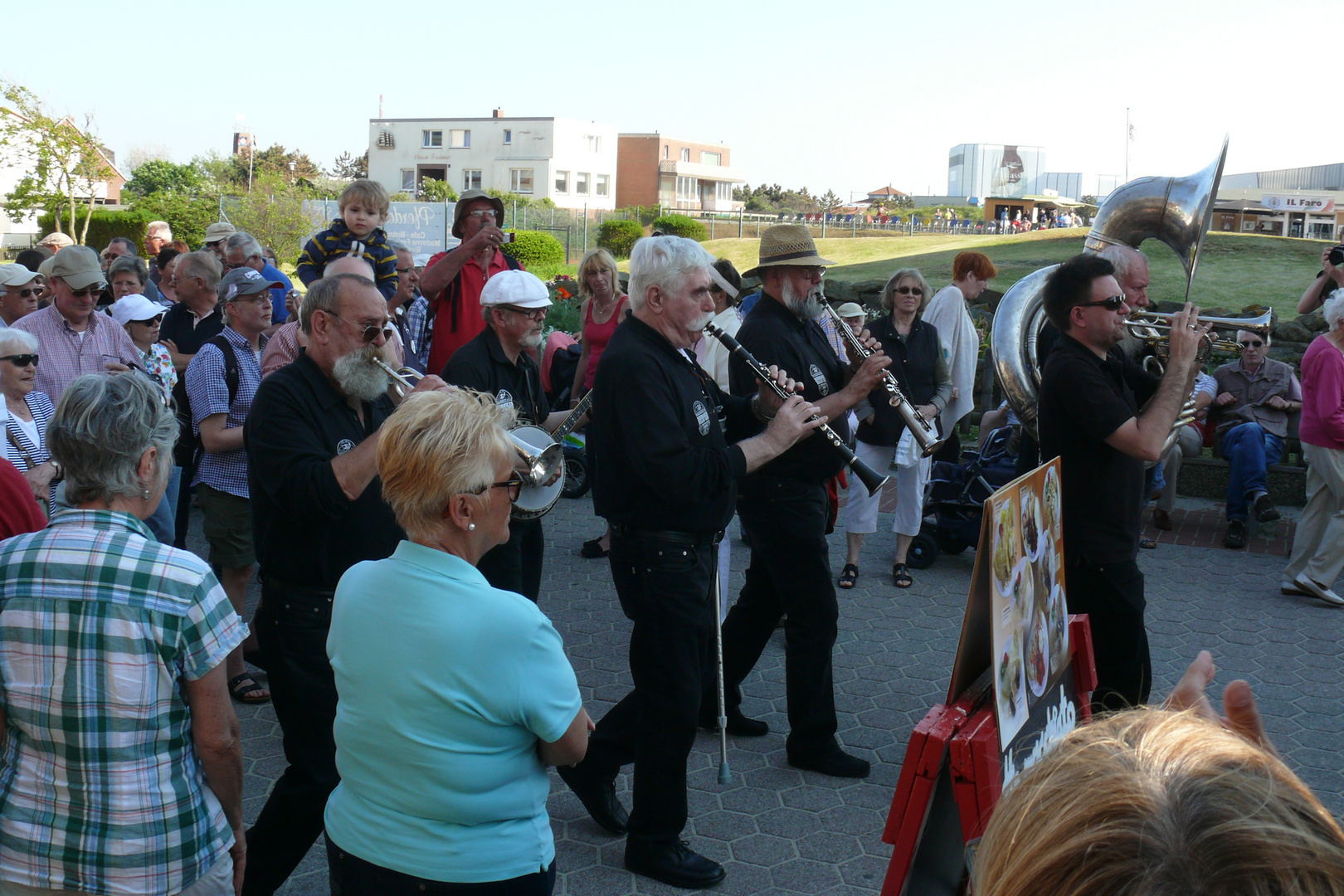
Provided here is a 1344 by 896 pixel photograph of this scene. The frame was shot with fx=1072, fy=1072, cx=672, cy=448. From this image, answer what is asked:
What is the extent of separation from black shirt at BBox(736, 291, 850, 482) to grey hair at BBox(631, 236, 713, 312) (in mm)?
800

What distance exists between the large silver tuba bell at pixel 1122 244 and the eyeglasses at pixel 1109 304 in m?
1.41

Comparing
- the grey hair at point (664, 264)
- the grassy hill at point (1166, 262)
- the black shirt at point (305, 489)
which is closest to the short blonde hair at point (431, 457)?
the black shirt at point (305, 489)

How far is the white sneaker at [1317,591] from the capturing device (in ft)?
23.5

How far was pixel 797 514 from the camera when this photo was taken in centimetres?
428

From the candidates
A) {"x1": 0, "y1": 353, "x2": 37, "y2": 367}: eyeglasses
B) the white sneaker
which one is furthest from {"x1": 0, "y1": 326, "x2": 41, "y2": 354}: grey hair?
the white sneaker

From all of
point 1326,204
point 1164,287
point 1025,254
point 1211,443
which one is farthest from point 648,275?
point 1326,204

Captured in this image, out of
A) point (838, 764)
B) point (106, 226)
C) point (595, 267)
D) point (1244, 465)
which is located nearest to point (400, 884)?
point (838, 764)

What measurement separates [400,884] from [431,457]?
85cm

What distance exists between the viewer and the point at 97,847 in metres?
2.31

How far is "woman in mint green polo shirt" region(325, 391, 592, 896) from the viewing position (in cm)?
210

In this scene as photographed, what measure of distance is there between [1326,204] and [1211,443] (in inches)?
932

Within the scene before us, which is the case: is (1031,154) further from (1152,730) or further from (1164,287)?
(1152,730)

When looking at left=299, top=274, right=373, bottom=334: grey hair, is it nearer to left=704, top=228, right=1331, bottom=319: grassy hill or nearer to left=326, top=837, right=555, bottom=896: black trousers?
left=326, top=837, right=555, bottom=896: black trousers

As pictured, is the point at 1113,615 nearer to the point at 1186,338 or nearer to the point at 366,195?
the point at 1186,338
